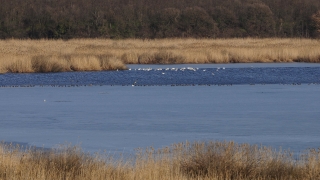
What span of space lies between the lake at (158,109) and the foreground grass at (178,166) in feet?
4.07

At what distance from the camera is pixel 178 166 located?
23.4 ft

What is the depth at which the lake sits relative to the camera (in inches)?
379

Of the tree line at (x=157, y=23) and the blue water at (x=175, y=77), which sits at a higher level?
the tree line at (x=157, y=23)

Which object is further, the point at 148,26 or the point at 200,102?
the point at 148,26

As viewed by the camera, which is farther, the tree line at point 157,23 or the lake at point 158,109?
the tree line at point 157,23

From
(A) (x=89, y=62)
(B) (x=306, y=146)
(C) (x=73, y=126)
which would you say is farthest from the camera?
(A) (x=89, y=62)

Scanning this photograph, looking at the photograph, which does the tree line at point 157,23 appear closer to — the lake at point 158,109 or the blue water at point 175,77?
the blue water at point 175,77

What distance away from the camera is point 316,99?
14453mm

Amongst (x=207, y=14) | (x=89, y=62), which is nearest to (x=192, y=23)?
(x=207, y=14)

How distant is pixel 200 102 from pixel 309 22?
1605 inches

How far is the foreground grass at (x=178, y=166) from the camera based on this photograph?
22.7 ft

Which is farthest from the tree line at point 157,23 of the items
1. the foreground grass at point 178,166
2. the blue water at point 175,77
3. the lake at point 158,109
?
the foreground grass at point 178,166

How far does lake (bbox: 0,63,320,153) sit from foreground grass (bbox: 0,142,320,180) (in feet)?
4.07

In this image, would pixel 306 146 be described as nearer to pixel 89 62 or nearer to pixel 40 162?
pixel 40 162
